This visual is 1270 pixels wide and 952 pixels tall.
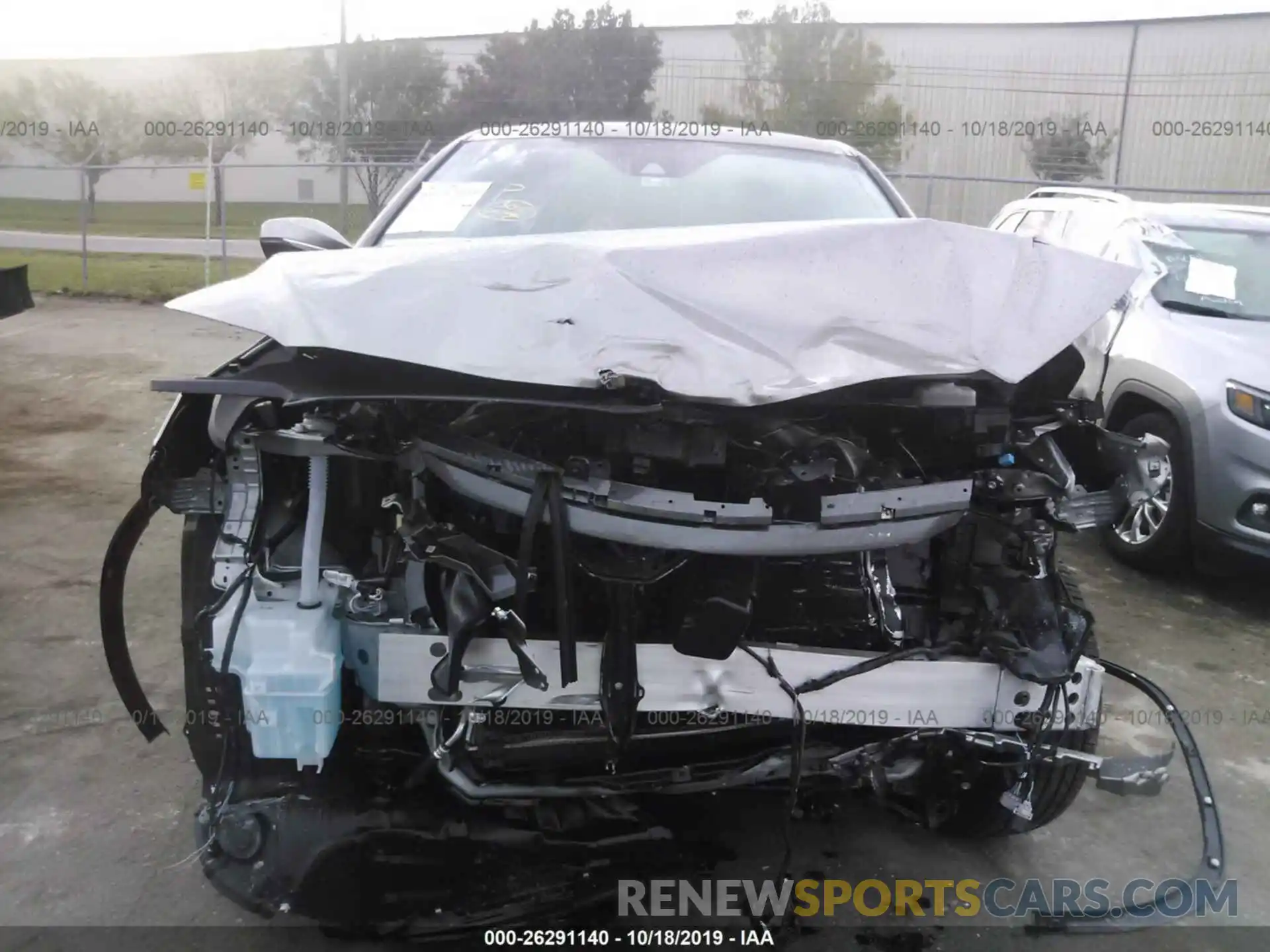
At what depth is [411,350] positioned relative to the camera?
2025 millimetres

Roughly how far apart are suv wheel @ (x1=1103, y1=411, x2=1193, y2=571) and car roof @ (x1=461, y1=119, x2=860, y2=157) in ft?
6.83

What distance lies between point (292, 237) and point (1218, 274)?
4613mm

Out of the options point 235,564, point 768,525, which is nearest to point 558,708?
point 768,525

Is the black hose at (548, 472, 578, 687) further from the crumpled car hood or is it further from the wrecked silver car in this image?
the crumpled car hood

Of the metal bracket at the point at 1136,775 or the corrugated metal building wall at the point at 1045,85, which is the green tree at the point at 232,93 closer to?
the corrugated metal building wall at the point at 1045,85

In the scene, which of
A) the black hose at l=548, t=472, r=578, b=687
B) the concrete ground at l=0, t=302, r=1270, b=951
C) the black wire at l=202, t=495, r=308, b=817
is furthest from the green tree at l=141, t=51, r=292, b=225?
the black hose at l=548, t=472, r=578, b=687

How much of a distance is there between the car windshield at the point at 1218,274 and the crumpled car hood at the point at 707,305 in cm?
334

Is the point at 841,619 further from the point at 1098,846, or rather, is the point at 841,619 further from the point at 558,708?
the point at 1098,846

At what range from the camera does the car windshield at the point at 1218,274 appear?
17.3 feet

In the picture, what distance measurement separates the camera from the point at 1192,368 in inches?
195

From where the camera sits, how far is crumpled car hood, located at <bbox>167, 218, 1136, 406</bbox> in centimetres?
201

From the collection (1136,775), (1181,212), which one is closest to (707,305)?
(1136,775)

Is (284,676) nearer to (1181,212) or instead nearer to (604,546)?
(604,546)

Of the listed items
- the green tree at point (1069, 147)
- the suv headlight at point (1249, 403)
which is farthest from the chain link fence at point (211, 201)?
the suv headlight at point (1249, 403)
